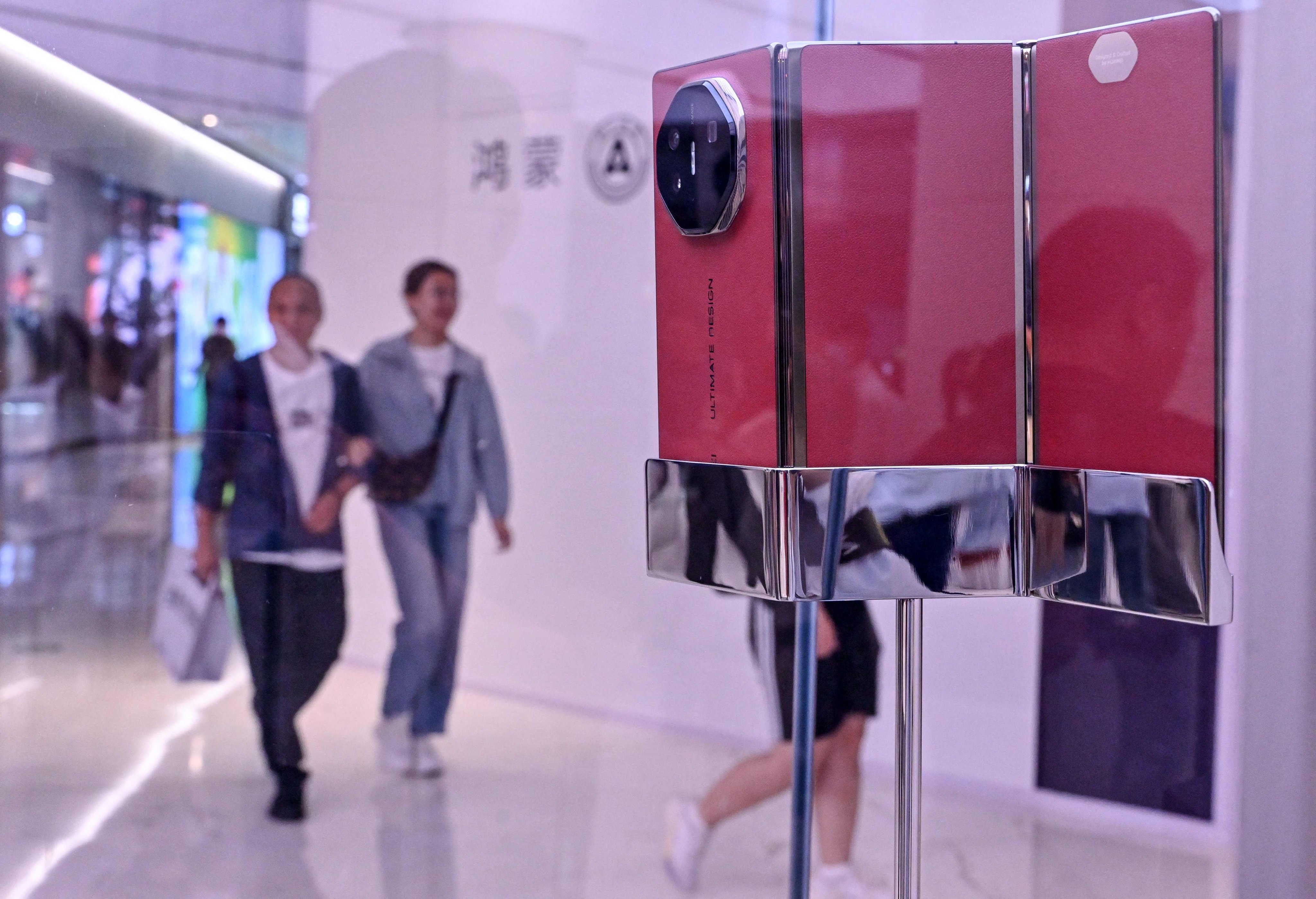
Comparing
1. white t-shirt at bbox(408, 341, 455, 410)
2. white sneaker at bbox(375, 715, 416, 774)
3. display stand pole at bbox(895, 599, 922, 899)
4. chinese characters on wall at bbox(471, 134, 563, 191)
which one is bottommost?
white sneaker at bbox(375, 715, 416, 774)

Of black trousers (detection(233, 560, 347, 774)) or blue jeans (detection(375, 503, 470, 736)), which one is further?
blue jeans (detection(375, 503, 470, 736))

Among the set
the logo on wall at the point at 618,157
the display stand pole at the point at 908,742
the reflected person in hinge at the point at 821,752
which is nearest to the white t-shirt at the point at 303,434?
the logo on wall at the point at 618,157

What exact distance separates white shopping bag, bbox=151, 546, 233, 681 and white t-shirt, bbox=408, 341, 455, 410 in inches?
17.1

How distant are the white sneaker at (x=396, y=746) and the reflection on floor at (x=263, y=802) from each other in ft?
0.07

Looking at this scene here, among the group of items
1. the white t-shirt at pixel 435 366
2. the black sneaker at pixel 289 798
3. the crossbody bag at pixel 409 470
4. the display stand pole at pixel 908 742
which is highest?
the white t-shirt at pixel 435 366

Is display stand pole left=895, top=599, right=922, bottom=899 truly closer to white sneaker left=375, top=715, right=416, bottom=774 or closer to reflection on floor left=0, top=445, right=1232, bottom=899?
reflection on floor left=0, top=445, right=1232, bottom=899

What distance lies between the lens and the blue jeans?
72.1 inches

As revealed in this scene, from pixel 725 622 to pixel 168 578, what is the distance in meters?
0.85

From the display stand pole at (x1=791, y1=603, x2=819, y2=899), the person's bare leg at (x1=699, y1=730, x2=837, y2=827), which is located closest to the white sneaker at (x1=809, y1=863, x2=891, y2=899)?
the person's bare leg at (x1=699, y1=730, x2=837, y2=827)

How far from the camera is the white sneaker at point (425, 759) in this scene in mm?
1790

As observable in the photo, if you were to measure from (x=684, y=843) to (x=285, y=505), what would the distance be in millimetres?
782

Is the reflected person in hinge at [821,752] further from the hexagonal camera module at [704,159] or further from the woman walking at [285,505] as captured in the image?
the hexagonal camera module at [704,159]

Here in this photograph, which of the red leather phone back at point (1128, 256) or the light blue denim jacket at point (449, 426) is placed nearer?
the red leather phone back at point (1128, 256)

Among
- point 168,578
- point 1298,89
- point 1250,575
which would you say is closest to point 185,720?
point 168,578
